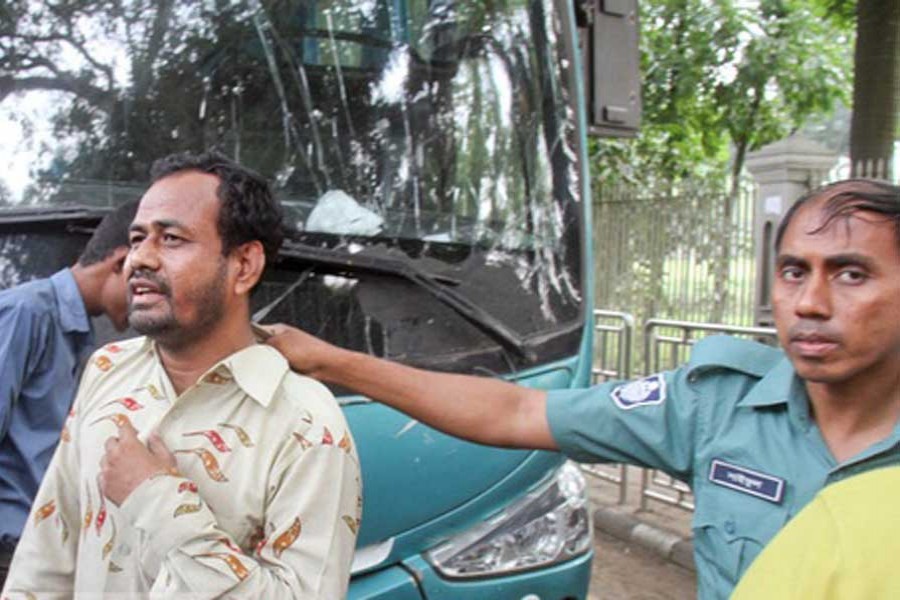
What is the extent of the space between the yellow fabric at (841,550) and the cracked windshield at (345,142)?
1660 mm

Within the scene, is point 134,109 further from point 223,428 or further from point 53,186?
point 223,428

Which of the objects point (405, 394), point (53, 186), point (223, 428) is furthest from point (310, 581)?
point (53, 186)

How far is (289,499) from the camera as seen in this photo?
1.54 meters

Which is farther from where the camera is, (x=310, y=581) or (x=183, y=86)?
(x=183, y=86)

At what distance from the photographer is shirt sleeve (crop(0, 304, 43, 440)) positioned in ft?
6.73

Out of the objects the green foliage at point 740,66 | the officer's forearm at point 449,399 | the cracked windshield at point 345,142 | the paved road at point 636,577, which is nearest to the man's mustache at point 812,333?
the officer's forearm at point 449,399

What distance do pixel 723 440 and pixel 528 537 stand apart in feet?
3.26

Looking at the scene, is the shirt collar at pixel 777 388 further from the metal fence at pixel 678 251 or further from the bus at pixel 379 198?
the metal fence at pixel 678 251

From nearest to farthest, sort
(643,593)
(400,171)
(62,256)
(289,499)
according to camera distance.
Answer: (289,499) < (62,256) < (400,171) < (643,593)

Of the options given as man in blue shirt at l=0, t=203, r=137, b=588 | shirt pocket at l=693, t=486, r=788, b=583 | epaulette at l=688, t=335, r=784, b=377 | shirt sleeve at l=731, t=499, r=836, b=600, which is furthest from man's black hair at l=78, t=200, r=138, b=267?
shirt sleeve at l=731, t=499, r=836, b=600

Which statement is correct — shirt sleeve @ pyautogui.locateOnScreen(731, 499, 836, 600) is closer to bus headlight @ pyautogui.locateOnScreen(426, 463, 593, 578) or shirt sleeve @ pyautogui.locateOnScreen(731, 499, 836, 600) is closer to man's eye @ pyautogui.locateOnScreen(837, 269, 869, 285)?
man's eye @ pyautogui.locateOnScreen(837, 269, 869, 285)

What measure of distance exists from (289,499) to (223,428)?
0.17m

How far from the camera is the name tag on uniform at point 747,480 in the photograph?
5.48 feet

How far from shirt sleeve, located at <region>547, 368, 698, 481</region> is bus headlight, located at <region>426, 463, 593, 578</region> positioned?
0.62 meters
